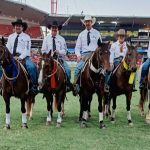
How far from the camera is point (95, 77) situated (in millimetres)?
9875

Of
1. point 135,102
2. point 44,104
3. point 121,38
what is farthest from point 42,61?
point 135,102

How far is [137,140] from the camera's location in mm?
8266

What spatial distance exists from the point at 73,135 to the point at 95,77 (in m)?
1.69

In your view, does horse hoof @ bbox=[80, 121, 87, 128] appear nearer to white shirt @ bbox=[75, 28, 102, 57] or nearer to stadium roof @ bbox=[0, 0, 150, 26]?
white shirt @ bbox=[75, 28, 102, 57]

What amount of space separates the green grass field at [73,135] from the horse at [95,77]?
455mm

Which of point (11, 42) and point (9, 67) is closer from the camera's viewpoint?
point (9, 67)

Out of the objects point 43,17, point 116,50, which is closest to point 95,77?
point 116,50

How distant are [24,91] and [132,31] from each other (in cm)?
5257

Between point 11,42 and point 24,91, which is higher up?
point 11,42

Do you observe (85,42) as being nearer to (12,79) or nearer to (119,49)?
(119,49)

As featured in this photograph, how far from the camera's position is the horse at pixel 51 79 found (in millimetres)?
9758

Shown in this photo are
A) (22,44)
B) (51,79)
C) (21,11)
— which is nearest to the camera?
(51,79)

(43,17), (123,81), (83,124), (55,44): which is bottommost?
(83,124)

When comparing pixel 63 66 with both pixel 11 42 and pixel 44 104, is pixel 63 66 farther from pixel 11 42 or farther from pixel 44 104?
pixel 44 104
